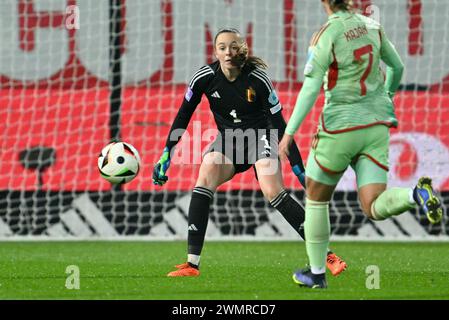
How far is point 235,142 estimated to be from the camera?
6.93m

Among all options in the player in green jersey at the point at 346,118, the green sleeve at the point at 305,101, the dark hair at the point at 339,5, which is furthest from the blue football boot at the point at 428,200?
the dark hair at the point at 339,5

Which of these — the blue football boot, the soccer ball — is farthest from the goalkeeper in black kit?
the blue football boot

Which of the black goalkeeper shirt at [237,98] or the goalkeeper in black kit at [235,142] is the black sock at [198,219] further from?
the black goalkeeper shirt at [237,98]

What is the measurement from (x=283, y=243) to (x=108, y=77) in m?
2.27

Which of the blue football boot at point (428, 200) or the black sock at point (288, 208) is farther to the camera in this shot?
the black sock at point (288, 208)

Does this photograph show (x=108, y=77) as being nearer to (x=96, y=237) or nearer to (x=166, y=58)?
(x=166, y=58)

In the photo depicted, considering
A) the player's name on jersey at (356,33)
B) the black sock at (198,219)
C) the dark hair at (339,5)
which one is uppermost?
the dark hair at (339,5)

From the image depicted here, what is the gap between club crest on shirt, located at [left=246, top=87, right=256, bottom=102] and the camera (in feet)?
22.8

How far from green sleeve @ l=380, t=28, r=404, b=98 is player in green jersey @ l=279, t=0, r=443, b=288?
1cm

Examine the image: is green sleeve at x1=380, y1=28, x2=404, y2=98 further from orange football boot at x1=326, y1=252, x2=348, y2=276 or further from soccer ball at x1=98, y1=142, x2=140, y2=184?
soccer ball at x1=98, y1=142, x2=140, y2=184

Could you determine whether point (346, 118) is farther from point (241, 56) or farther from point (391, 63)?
point (241, 56)

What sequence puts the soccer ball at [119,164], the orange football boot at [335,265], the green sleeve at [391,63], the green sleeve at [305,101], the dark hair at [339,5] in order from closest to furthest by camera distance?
the green sleeve at [305,101], the dark hair at [339,5], the green sleeve at [391,63], the orange football boot at [335,265], the soccer ball at [119,164]

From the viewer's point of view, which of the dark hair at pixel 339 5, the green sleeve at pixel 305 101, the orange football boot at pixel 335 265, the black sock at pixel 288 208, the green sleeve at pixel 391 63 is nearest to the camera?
the green sleeve at pixel 305 101

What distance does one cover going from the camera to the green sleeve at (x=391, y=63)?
5.68 metres
